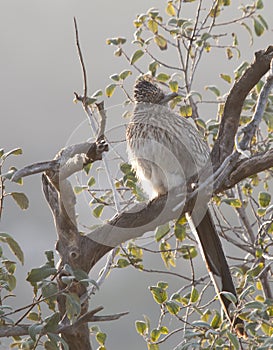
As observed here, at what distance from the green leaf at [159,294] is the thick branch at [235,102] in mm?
Answer: 663

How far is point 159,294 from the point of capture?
11.7ft

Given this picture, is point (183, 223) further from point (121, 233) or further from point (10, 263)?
point (10, 263)

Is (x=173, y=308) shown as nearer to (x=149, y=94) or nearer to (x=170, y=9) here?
(x=149, y=94)

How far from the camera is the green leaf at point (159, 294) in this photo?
3537mm

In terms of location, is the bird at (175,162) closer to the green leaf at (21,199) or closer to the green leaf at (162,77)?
the green leaf at (162,77)

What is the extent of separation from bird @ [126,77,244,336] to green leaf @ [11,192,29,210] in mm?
1067

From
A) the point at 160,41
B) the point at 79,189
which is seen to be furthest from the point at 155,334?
the point at 160,41

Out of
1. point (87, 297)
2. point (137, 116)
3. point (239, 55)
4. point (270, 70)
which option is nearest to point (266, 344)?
point (87, 297)

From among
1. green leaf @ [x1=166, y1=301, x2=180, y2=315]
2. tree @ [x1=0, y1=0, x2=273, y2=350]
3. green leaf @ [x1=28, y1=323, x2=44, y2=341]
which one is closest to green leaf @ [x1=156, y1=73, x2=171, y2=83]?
tree @ [x1=0, y1=0, x2=273, y2=350]

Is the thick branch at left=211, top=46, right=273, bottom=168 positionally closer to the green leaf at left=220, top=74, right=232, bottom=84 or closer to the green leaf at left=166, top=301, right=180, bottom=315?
the green leaf at left=166, top=301, right=180, bottom=315

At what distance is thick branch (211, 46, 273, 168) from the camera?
3445mm

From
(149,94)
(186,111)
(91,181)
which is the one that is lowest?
(91,181)

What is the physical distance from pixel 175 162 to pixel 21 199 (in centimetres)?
125

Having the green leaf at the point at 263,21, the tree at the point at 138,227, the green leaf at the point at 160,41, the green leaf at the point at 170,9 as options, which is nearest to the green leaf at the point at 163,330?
the tree at the point at 138,227
